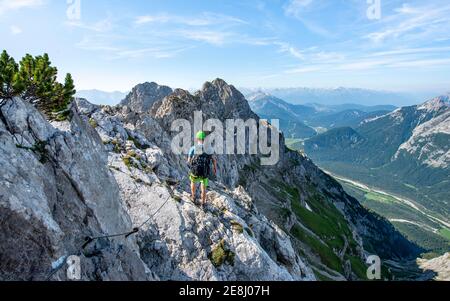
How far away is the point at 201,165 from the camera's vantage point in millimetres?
30250

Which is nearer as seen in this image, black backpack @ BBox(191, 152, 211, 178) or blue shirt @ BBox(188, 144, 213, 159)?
blue shirt @ BBox(188, 144, 213, 159)

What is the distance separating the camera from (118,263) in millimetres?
20812

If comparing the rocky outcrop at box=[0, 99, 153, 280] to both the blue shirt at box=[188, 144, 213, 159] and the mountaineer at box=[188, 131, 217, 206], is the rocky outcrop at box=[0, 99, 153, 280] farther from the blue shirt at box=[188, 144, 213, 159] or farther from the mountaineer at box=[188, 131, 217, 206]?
the blue shirt at box=[188, 144, 213, 159]

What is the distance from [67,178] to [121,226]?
17.5 feet

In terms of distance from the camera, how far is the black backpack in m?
30.0

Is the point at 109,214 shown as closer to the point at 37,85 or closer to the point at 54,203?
the point at 54,203

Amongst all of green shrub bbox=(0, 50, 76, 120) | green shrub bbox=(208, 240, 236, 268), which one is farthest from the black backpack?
green shrub bbox=(0, 50, 76, 120)

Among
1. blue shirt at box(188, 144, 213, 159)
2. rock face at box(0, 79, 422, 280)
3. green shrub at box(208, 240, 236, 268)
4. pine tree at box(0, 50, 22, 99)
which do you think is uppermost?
pine tree at box(0, 50, 22, 99)

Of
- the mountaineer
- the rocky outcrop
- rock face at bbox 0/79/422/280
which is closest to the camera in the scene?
the rocky outcrop

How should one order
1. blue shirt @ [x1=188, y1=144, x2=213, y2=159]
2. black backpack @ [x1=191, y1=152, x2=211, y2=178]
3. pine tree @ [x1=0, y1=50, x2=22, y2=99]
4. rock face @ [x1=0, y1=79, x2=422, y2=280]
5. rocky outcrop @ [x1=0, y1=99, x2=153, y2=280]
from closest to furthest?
rocky outcrop @ [x1=0, y1=99, x2=153, y2=280]
rock face @ [x1=0, y1=79, x2=422, y2=280]
pine tree @ [x1=0, y1=50, x2=22, y2=99]
blue shirt @ [x1=188, y1=144, x2=213, y2=159]
black backpack @ [x1=191, y1=152, x2=211, y2=178]

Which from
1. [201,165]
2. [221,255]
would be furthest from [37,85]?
[221,255]

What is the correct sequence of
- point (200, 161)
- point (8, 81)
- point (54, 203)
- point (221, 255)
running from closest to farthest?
point (54, 203) → point (8, 81) → point (200, 161) → point (221, 255)

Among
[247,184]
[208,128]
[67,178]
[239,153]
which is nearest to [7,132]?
[67,178]

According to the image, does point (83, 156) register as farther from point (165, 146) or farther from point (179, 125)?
point (179, 125)
